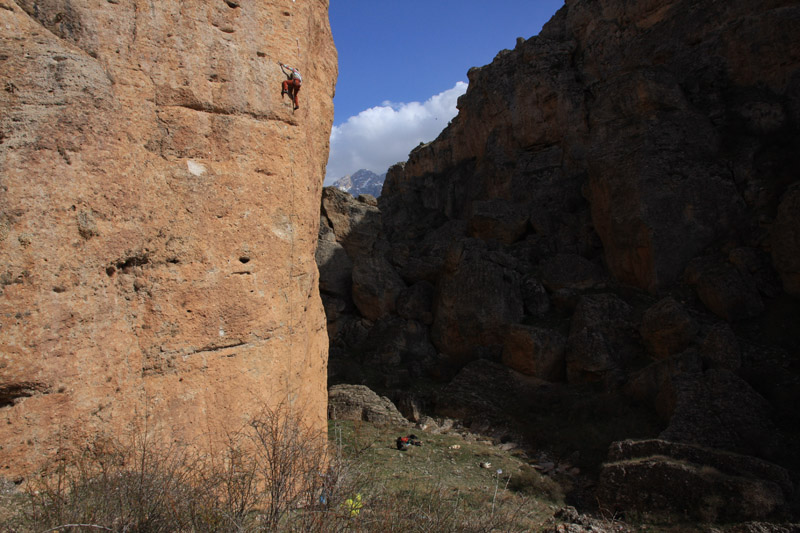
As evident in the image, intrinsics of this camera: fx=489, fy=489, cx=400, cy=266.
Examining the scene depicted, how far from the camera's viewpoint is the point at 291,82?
4.07 m

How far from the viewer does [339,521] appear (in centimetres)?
297

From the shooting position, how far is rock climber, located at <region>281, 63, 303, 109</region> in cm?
406

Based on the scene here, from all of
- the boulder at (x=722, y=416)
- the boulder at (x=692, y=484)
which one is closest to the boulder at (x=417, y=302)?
the boulder at (x=722, y=416)

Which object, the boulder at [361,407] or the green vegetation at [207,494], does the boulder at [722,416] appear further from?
the green vegetation at [207,494]

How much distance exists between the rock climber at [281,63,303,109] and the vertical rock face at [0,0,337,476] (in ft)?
0.26

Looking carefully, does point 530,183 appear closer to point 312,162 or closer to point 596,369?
point 596,369

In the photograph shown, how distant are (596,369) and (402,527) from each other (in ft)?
32.4

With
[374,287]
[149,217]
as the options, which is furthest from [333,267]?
[149,217]

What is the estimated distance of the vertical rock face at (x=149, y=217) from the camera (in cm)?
283

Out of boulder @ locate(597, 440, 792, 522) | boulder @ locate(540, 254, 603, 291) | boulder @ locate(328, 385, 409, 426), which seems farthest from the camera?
boulder @ locate(540, 254, 603, 291)

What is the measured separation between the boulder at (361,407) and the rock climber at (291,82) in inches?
335

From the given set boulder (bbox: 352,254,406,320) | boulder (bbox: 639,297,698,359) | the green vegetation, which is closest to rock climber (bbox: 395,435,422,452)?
the green vegetation

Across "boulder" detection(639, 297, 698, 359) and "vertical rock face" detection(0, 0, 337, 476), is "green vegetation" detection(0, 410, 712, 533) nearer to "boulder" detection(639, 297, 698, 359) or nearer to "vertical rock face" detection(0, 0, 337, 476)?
"vertical rock face" detection(0, 0, 337, 476)

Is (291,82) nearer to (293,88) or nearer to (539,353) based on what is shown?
(293,88)
